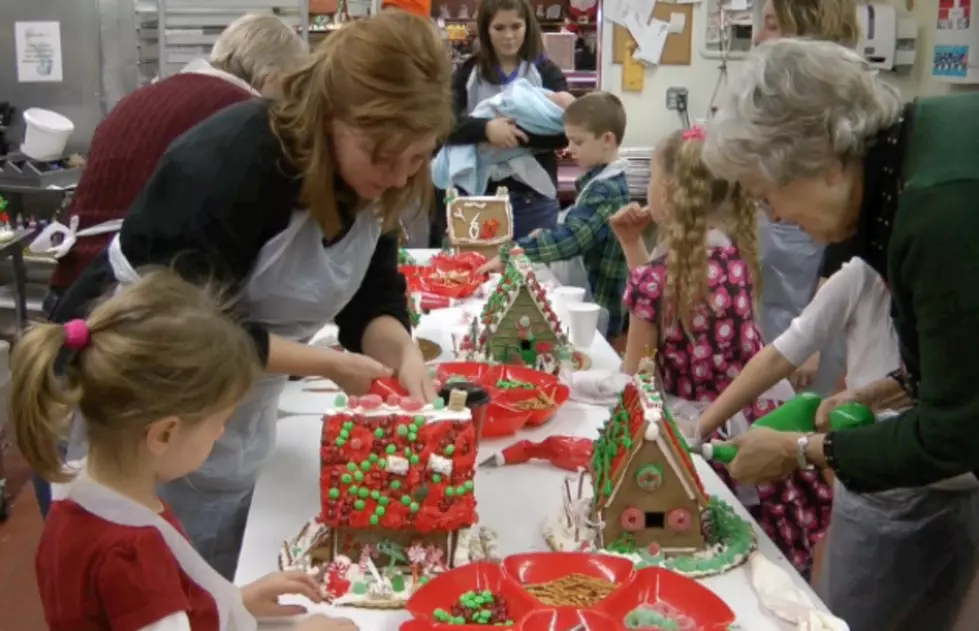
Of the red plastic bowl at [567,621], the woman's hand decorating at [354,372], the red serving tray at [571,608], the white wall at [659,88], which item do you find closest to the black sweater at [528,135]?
the white wall at [659,88]

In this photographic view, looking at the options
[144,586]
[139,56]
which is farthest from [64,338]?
[139,56]

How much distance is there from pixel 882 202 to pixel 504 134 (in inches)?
97.5

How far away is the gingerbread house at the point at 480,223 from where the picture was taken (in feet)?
11.4

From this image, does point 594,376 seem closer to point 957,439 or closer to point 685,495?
point 685,495

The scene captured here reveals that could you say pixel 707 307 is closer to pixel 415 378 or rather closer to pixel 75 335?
pixel 415 378

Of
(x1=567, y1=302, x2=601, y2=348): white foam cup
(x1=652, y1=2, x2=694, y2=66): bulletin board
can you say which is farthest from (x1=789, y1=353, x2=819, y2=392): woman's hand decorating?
(x1=652, y1=2, x2=694, y2=66): bulletin board

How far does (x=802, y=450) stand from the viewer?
1.60 metres

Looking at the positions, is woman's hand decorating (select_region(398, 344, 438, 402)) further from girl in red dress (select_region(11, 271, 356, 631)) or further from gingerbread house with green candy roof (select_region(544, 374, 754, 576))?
girl in red dress (select_region(11, 271, 356, 631))

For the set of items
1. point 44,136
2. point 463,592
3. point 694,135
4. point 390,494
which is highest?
point 694,135

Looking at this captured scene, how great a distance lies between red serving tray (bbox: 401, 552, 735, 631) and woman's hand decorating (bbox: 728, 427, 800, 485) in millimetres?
276

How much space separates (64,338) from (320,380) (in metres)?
1.25

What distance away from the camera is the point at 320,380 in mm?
2402

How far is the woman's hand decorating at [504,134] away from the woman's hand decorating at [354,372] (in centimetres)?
215

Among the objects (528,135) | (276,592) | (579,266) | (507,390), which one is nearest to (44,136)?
(528,135)
